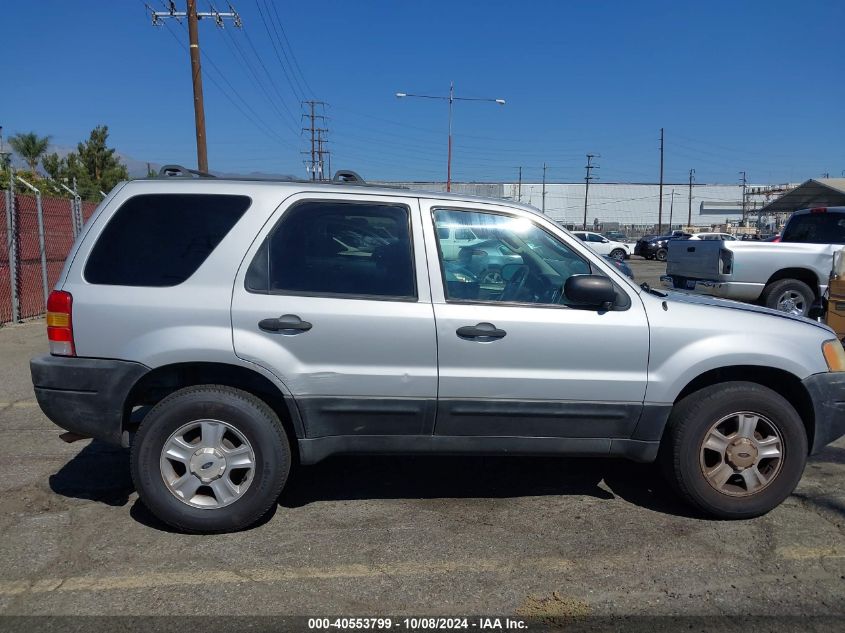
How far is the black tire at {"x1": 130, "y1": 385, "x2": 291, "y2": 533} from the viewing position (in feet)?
12.1

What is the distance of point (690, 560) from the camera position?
356 cm

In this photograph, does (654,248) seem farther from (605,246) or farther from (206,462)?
(206,462)

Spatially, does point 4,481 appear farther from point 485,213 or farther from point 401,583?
point 485,213

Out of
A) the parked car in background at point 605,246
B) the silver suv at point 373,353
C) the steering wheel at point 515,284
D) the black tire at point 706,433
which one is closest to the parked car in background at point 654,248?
the parked car in background at point 605,246

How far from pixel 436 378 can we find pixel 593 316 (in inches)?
A: 37.0

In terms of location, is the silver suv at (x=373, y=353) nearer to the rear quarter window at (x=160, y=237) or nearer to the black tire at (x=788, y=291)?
the rear quarter window at (x=160, y=237)

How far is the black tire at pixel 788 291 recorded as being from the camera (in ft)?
34.4

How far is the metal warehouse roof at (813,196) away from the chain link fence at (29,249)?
31082mm

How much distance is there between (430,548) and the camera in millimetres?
3674

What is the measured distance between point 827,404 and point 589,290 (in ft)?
5.27

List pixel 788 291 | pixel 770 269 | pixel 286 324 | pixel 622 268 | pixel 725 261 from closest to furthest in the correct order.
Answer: pixel 286 324 < pixel 622 268 < pixel 725 261 < pixel 770 269 < pixel 788 291

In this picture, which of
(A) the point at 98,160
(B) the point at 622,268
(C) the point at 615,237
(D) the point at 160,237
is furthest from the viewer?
(C) the point at 615,237

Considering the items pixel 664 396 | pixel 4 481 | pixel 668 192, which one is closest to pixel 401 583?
pixel 664 396

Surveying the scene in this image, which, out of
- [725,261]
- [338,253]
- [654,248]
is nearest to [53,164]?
[654,248]
